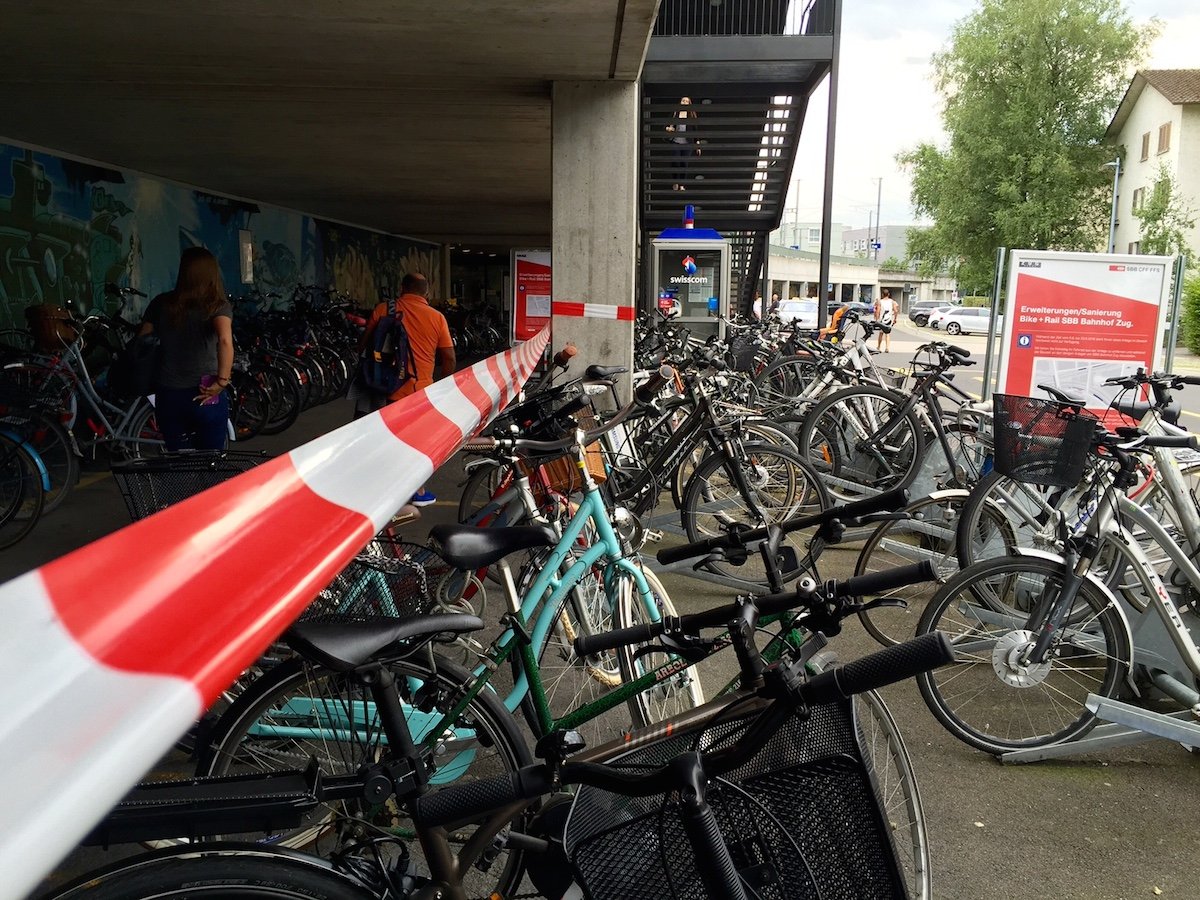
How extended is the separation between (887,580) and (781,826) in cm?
43

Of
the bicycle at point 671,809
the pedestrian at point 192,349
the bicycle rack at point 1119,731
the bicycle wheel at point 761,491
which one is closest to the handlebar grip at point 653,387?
the bicycle wheel at point 761,491

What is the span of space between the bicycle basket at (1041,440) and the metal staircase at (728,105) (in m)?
9.53

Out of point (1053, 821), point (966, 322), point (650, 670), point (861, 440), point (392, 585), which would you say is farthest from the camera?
point (966, 322)

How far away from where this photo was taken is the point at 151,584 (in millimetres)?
855

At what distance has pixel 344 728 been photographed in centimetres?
223

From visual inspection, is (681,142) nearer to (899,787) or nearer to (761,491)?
(761,491)

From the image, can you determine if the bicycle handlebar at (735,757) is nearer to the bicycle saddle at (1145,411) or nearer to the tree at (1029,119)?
the bicycle saddle at (1145,411)

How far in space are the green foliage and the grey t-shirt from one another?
29.0 m

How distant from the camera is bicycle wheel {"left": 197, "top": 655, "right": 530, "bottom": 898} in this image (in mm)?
2137

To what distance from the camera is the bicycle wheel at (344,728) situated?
2.14m

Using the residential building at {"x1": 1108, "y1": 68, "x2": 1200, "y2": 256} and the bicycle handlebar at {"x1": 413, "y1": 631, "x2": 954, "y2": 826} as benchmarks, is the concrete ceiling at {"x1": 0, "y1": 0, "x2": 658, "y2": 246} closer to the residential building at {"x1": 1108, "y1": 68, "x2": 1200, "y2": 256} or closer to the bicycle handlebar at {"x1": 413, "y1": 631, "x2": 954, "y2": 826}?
the bicycle handlebar at {"x1": 413, "y1": 631, "x2": 954, "y2": 826}

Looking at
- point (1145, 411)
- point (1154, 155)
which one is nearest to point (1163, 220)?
point (1154, 155)

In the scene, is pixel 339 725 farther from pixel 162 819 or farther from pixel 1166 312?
pixel 1166 312

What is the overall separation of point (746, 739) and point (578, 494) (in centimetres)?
228
